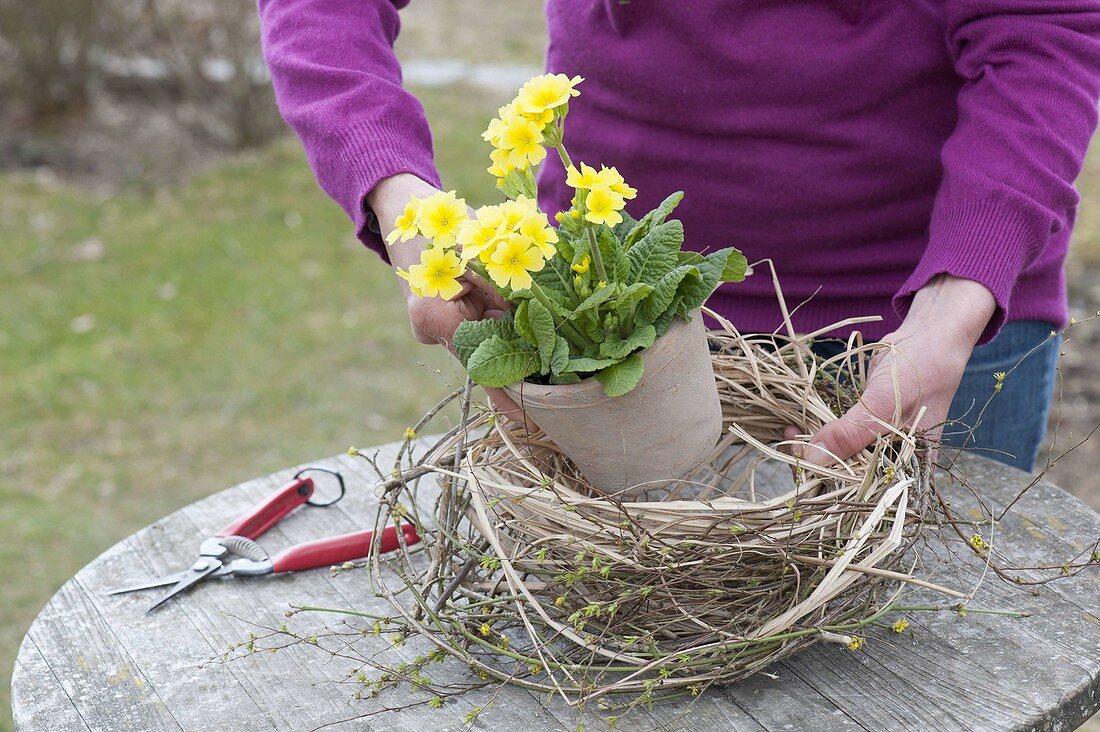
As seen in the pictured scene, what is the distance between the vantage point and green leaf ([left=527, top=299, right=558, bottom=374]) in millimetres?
1079

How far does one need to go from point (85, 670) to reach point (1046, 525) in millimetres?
1148

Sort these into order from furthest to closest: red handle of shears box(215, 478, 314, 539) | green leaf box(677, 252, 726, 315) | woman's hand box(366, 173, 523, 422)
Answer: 1. red handle of shears box(215, 478, 314, 539)
2. woman's hand box(366, 173, 523, 422)
3. green leaf box(677, 252, 726, 315)

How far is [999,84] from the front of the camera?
1.38 metres

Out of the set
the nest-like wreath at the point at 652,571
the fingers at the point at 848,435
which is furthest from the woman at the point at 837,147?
the nest-like wreath at the point at 652,571

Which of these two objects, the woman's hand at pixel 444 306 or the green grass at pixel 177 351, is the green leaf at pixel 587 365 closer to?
the woman's hand at pixel 444 306

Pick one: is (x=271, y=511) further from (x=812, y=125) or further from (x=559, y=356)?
(x=812, y=125)

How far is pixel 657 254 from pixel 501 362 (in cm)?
19

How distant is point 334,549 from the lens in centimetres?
141

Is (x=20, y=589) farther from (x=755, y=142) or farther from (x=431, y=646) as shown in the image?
(x=755, y=142)

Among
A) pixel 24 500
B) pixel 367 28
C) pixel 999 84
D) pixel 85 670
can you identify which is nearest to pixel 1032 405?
pixel 999 84

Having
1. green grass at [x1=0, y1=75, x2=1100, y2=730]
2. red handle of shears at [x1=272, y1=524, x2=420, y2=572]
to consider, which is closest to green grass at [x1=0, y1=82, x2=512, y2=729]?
green grass at [x1=0, y1=75, x2=1100, y2=730]

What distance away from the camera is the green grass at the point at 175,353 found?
3.43 meters

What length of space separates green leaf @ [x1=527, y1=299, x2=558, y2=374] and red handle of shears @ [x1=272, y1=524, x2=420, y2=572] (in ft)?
1.27

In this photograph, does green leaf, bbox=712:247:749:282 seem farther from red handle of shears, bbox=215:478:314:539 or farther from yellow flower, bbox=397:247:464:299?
red handle of shears, bbox=215:478:314:539
